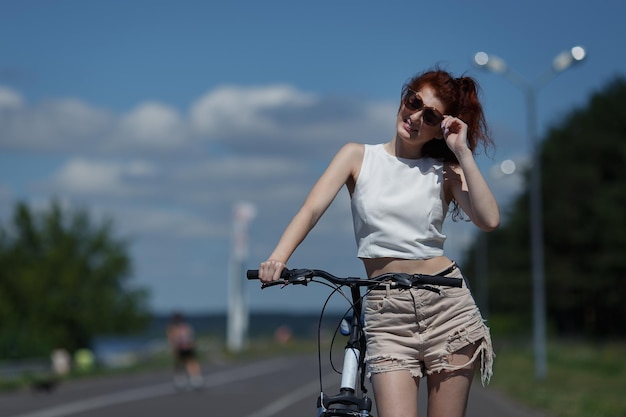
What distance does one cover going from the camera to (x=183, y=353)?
28656 mm

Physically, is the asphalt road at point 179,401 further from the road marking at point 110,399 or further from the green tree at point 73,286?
the green tree at point 73,286

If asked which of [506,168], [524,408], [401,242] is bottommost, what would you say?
[524,408]

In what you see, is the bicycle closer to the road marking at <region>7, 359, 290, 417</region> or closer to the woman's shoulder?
the woman's shoulder

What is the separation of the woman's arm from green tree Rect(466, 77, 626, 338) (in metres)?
60.3

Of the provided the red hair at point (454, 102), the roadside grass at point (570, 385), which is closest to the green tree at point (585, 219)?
the roadside grass at point (570, 385)

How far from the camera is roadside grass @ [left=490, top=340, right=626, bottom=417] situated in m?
18.3

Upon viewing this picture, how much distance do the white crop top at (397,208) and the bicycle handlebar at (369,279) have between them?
0.22 m

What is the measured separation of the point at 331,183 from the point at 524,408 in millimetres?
16854

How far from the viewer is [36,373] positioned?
29562mm

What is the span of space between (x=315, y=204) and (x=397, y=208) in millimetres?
324

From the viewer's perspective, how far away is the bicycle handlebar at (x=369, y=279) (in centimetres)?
464

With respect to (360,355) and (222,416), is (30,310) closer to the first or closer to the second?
(222,416)

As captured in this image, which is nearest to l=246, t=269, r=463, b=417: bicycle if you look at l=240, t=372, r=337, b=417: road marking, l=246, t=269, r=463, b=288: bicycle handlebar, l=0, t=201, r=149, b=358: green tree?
l=246, t=269, r=463, b=288: bicycle handlebar

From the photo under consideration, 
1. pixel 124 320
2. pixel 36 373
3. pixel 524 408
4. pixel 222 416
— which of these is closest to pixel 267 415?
pixel 222 416
